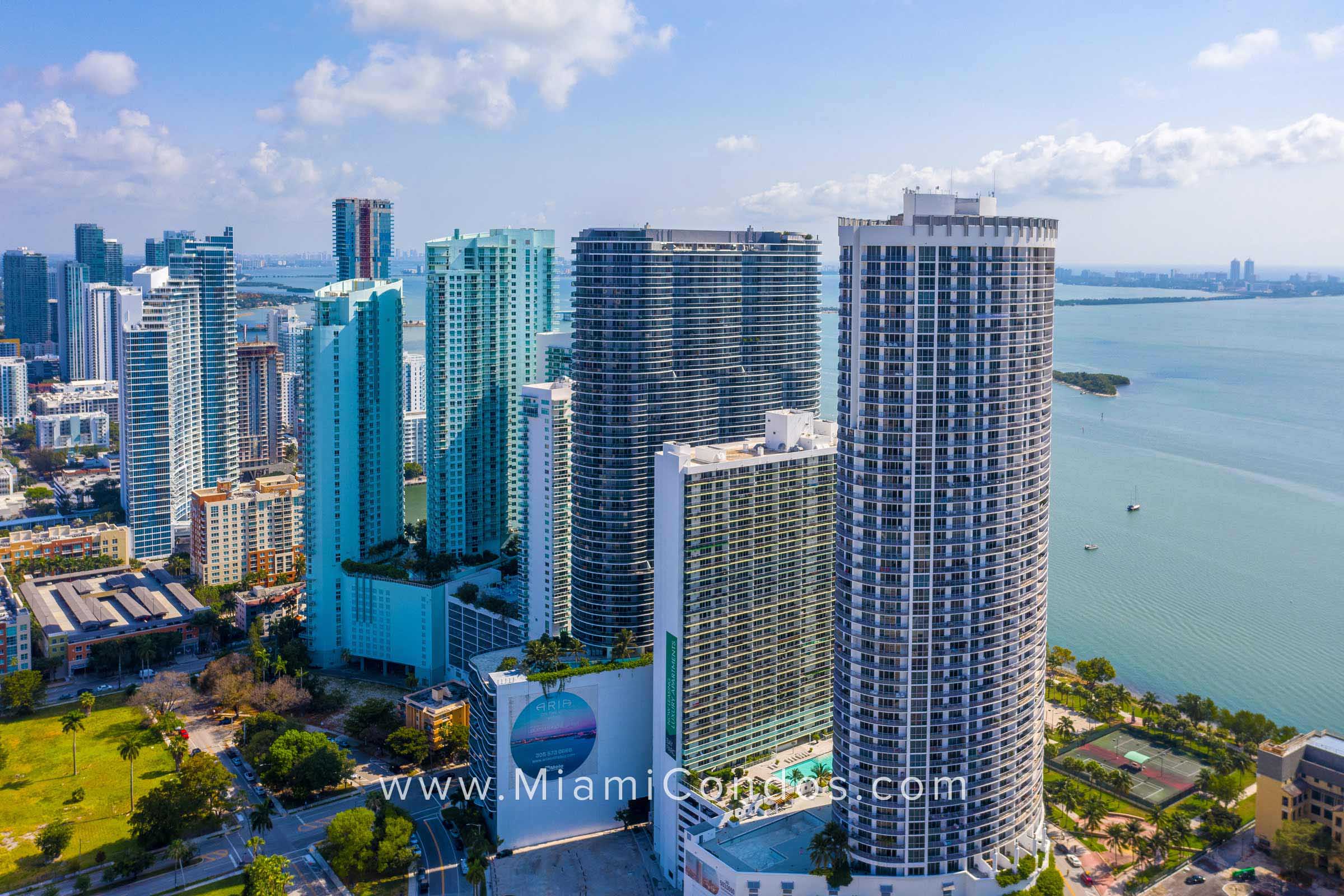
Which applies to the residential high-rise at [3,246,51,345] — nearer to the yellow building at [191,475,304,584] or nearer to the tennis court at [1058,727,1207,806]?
the yellow building at [191,475,304,584]

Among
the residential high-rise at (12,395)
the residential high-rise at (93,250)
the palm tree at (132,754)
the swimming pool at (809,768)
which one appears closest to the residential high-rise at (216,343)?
the palm tree at (132,754)

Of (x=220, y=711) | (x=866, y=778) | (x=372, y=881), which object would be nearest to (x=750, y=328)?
(x=866, y=778)

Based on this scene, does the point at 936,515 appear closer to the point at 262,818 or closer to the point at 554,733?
the point at 554,733

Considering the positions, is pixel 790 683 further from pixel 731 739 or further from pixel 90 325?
pixel 90 325

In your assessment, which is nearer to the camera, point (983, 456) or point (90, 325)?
point (983, 456)

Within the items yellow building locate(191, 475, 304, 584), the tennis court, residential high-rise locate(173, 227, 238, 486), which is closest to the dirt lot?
the tennis court

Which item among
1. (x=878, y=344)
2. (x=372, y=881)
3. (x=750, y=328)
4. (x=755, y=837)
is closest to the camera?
(x=878, y=344)

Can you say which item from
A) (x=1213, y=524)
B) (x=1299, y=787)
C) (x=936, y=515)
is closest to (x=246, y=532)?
(x=936, y=515)
